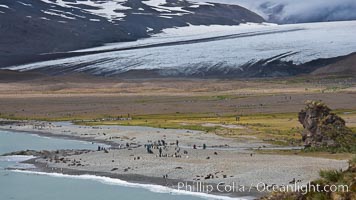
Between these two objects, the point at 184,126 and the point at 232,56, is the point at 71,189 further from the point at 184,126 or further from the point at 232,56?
the point at 232,56

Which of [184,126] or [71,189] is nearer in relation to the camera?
[71,189]

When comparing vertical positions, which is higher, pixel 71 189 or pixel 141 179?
pixel 141 179

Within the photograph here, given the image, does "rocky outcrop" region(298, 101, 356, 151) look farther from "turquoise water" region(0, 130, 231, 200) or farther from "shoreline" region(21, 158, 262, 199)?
"turquoise water" region(0, 130, 231, 200)

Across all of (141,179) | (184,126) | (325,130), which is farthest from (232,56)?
(141,179)

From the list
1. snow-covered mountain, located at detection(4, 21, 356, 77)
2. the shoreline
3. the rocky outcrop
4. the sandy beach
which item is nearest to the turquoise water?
the shoreline

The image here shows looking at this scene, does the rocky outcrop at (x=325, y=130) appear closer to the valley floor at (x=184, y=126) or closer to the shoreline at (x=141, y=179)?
the valley floor at (x=184, y=126)

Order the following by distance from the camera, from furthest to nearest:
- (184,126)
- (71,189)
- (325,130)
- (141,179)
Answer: (184,126)
(325,130)
(141,179)
(71,189)
